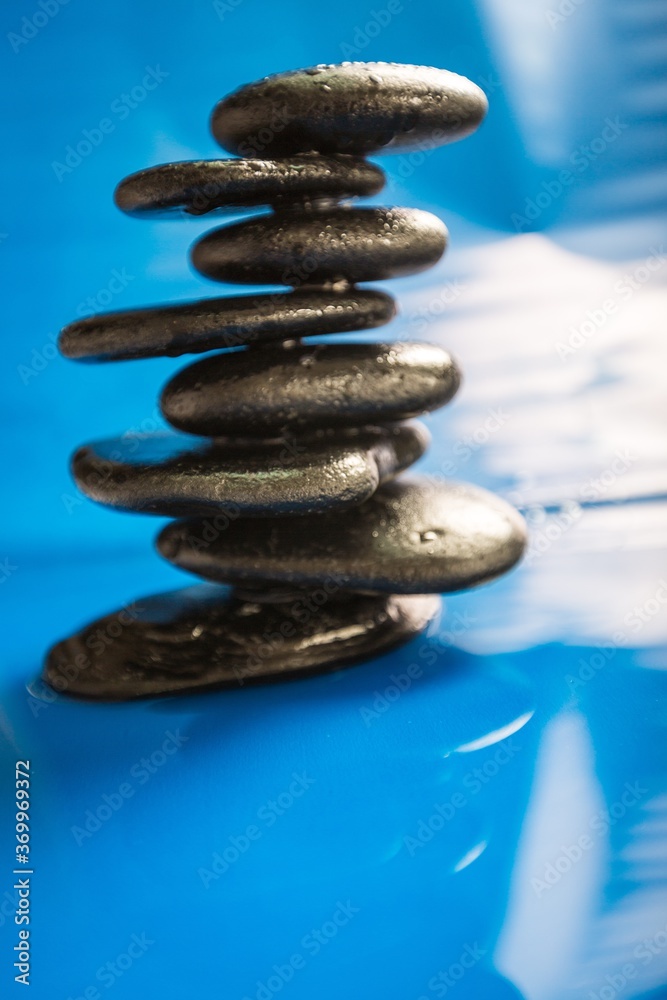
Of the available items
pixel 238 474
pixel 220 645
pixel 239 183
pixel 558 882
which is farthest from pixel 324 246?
pixel 558 882

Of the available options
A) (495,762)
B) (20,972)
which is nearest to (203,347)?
(495,762)

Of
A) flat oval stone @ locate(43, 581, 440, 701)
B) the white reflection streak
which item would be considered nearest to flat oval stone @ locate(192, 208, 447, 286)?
flat oval stone @ locate(43, 581, 440, 701)

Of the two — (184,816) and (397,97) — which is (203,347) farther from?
(184,816)

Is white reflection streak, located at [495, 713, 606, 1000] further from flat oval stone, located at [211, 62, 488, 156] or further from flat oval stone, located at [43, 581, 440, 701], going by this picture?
flat oval stone, located at [211, 62, 488, 156]

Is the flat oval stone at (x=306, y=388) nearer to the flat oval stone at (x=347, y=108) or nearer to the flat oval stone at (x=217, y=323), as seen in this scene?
the flat oval stone at (x=217, y=323)

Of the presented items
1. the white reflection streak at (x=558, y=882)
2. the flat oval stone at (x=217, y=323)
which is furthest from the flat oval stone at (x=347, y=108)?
the white reflection streak at (x=558, y=882)

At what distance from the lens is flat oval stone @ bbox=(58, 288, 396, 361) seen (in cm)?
148

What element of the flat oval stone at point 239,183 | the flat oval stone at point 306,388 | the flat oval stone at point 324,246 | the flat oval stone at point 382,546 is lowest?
the flat oval stone at point 382,546

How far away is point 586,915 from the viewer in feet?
4.19

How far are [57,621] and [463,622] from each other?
68cm

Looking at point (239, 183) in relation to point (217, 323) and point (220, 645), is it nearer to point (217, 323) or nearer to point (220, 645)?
point (217, 323)

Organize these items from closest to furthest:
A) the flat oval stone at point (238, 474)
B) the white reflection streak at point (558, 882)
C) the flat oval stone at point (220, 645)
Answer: the white reflection streak at point (558, 882) < the flat oval stone at point (238, 474) < the flat oval stone at point (220, 645)

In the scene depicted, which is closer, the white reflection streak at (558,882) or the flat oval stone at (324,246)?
the white reflection streak at (558,882)

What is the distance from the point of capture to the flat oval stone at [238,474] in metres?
1.46
